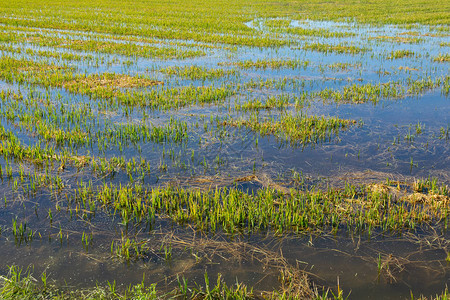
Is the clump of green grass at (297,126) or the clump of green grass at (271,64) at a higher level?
the clump of green grass at (271,64)

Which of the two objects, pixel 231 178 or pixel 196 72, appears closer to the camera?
pixel 231 178

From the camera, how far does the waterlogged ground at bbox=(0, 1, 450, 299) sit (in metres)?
3.47

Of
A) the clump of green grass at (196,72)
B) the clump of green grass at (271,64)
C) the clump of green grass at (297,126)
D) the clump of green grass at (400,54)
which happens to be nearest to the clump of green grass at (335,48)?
the clump of green grass at (400,54)

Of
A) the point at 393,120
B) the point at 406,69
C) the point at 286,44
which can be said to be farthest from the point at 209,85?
the point at 286,44

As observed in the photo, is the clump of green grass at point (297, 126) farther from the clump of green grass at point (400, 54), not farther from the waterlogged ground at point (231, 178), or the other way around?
the clump of green grass at point (400, 54)

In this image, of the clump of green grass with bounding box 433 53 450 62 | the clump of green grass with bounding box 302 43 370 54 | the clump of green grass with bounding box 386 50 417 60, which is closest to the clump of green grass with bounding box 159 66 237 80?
the clump of green grass with bounding box 302 43 370 54

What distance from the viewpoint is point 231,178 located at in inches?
203

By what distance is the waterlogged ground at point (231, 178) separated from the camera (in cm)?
347

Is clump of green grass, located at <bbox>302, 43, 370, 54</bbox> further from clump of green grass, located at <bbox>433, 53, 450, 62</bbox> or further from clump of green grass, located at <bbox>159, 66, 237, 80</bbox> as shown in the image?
clump of green grass, located at <bbox>159, 66, 237, 80</bbox>

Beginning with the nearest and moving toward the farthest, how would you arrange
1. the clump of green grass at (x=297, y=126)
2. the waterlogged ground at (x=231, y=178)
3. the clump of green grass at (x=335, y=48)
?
the waterlogged ground at (x=231, y=178), the clump of green grass at (x=297, y=126), the clump of green grass at (x=335, y=48)

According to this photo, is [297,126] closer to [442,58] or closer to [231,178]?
[231,178]

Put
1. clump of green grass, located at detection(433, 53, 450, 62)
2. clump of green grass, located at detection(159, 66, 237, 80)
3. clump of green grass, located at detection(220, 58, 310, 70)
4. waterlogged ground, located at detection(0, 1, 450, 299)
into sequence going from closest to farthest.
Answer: waterlogged ground, located at detection(0, 1, 450, 299)
clump of green grass, located at detection(159, 66, 237, 80)
clump of green grass, located at detection(220, 58, 310, 70)
clump of green grass, located at detection(433, 53, 450, 62)

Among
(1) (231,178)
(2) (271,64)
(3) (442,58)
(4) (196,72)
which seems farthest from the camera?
(3) (442,58)

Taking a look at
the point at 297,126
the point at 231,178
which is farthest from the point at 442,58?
the point at 231,178
